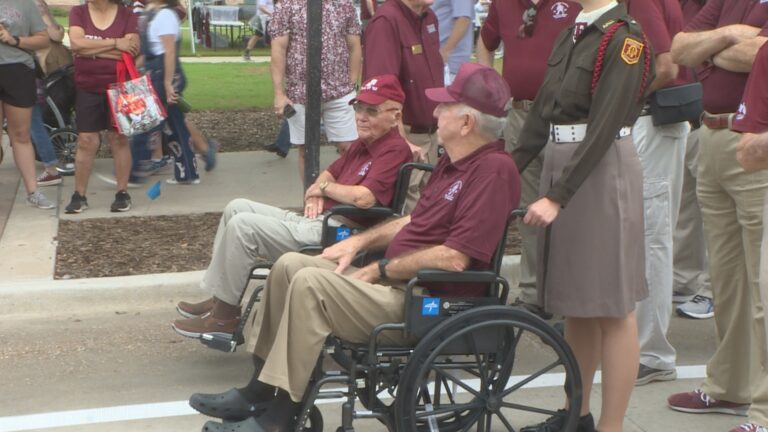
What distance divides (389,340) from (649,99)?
A: 1970mm

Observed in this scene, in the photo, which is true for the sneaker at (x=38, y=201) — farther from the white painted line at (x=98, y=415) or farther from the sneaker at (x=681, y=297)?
the sneaker at (x=681, y=297)

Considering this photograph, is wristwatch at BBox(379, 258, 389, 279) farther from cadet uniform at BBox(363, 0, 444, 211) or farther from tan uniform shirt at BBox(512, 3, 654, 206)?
cadet uniform at BBox(363, 0, 444, 211)

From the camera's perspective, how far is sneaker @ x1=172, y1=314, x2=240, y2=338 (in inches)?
201

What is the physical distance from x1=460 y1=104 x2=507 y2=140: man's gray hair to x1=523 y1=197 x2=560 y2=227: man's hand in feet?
1.19

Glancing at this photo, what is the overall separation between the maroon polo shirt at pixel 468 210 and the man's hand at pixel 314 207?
81 cm

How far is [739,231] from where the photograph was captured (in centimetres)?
482

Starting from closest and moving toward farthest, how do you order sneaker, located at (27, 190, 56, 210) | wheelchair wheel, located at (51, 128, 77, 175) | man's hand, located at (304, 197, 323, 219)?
man's hand, located at (304, 197, 323, 219)
sneaker, located at (27, 190, 56, 210)
wheelchair wheel, located at (51, 128, 77, 175)

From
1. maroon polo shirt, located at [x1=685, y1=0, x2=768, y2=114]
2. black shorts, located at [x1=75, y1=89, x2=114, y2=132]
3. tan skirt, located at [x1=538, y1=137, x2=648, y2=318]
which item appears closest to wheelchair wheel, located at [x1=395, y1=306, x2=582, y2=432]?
tan skirt, located at [x1=538, y1=137, x2=648, y2=318]

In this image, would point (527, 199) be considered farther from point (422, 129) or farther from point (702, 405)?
point (702, 405)

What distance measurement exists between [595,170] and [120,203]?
4.74 metres

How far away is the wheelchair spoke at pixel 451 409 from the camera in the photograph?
412 cm

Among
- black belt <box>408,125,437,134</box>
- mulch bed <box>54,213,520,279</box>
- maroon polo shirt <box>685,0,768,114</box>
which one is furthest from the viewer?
mulch bed <box>54,213,520,279</box>

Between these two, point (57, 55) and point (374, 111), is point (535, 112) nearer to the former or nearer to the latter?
point (374, 111)

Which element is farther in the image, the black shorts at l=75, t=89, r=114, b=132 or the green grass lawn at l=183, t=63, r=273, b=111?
the green grass lawn at l=183, t=63, r=273, b=111
